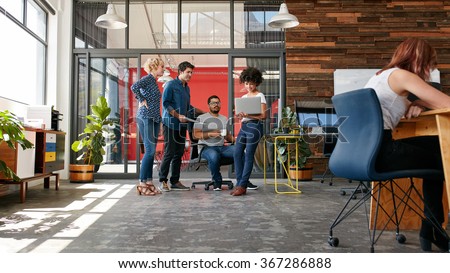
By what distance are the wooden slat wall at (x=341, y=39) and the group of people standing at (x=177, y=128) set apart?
201cm

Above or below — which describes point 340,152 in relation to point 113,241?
above

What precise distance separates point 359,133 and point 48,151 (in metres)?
3.92

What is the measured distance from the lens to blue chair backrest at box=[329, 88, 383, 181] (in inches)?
73.2

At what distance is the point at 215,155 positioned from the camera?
4.60 m

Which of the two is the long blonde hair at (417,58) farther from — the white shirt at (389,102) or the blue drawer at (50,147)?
A: the blue drawer at (50,147)

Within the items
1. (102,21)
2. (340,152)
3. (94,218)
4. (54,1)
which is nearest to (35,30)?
(54,1)

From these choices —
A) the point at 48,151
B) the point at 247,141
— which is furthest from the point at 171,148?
the point at 48,151

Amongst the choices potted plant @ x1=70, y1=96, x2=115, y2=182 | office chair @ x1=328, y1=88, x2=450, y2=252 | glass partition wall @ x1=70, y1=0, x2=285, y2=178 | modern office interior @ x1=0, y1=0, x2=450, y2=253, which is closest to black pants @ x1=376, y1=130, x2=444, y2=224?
office chair @ x1=328, y1=88, x2=450, y2=252

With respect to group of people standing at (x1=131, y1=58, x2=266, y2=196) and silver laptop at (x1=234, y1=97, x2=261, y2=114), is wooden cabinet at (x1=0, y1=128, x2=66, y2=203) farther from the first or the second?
silver laptop at (x1=234, y1=97, x2=261, y2=114)

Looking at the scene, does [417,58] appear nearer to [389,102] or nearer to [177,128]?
[389,102]
